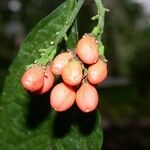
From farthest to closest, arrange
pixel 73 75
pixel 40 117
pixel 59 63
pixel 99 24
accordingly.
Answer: pixel 40 117 → pixel 99 24 → pixel 59 63 → pixel 73 75

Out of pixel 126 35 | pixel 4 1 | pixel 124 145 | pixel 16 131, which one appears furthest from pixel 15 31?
pixel 16 131

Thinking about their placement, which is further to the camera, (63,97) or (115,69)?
(115,69)

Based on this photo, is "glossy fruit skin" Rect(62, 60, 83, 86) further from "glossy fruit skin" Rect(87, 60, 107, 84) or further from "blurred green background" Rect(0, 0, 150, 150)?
"blurred green background" Rect(0, 0, 150, 150)

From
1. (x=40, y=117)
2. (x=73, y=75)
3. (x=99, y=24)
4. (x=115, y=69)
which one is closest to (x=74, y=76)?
(x=73, y=75)

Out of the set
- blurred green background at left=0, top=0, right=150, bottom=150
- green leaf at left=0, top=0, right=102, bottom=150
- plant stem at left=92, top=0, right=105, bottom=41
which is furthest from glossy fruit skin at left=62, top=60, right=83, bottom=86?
blurred green background at left=0, top=0, right=150, bottom=150

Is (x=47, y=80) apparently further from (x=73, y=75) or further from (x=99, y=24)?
(x=99, y=24)

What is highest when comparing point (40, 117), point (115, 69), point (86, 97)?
point (86, 97)

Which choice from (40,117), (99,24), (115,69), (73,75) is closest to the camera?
(73,75)
